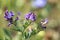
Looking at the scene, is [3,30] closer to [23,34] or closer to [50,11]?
[23,34]

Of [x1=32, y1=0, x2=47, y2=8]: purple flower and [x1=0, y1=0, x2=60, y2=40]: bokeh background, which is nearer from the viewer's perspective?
[x1=0, y1=0, x2=60, y2=40]: bokeh background

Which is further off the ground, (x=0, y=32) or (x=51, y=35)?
(x=51, y=35)

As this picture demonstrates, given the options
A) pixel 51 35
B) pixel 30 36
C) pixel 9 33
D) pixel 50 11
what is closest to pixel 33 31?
pixel 30 36

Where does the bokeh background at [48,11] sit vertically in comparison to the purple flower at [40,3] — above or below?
below

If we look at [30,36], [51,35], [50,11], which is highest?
[50,11]

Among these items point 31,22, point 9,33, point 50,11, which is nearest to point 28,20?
point 31,22

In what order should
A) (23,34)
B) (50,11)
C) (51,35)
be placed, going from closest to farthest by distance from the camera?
(23,34) < (51,35) < (50,11)

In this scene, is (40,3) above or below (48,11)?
above

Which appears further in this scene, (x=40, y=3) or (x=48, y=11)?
(x=40, y=3)

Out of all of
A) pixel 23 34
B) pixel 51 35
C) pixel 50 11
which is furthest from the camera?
pixel 50 11

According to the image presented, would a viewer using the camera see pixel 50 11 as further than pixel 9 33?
Yes

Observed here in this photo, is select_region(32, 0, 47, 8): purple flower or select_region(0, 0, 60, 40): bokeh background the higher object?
select_region(32, 0, 47, 8): purple flower
